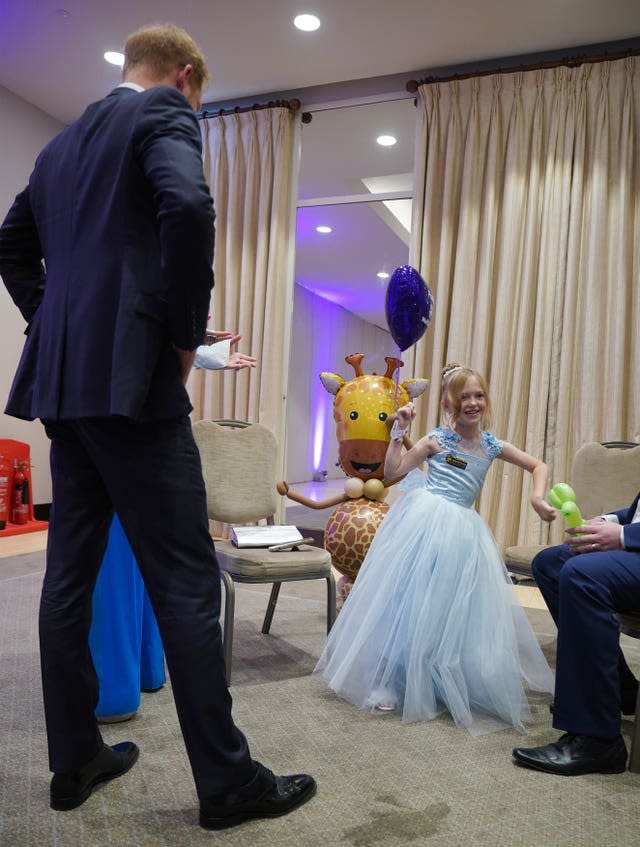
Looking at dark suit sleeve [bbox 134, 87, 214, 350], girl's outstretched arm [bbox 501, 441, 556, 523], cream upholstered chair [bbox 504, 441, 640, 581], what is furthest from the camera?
cream upholstered chair [bbox 504, 441, 640, 581]

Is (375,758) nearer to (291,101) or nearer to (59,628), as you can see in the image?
(59,628)

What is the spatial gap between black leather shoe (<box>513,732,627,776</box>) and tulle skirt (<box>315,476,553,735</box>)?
0.23m

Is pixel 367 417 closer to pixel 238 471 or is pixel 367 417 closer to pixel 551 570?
pixel 238 471

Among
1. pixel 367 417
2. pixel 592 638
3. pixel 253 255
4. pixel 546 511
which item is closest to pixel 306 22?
pixel 253 255

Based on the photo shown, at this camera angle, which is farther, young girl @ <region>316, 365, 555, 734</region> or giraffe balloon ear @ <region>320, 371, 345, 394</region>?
giraffe balloon ear @ <region>320, 371, 345, 394</region>

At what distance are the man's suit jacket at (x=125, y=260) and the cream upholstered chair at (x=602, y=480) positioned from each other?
1.82 m

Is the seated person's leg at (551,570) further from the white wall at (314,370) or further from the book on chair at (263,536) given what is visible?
the white wall at (314,370)

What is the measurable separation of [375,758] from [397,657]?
0.35 metres

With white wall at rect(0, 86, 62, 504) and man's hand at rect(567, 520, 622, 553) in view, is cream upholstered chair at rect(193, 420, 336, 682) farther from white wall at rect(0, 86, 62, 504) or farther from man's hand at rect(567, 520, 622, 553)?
white wall at rect(0, 86, 62, 504)

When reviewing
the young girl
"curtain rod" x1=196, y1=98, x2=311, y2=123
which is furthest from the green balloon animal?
"curtain rod" x1=196, y1=98, x2=311, y2=123

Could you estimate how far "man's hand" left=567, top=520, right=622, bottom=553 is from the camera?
6.14 feet

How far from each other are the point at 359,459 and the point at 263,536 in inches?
31.5

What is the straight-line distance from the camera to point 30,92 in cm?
538

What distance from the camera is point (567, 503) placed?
1.87m
